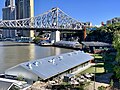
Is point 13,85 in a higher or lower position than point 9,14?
lower

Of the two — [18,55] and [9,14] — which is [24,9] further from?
[18,55]

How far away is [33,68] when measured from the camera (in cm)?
1648

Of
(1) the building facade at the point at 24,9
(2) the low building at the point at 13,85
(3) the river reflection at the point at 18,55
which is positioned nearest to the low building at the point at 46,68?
(2) the low building at the point at 13,85

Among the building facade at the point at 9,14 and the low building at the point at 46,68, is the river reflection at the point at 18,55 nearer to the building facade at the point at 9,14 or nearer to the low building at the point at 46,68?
the low building at the point at 46,68

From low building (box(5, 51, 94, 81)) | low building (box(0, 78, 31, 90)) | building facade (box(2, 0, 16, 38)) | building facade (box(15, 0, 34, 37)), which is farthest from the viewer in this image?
building facade (box(2, 0, 16, 38))

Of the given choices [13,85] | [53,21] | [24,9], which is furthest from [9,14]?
[13,85]

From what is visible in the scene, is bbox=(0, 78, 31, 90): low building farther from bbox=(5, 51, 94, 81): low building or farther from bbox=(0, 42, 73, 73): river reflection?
bbox=(0, 42, 73, 73): river reflection

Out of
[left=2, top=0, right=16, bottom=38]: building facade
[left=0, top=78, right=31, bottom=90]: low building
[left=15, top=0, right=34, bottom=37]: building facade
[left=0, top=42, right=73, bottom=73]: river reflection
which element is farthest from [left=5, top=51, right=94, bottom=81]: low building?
[left=2, top=0, right=16, bottom=38]: building facade

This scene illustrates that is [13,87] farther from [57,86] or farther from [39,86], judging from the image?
[57,86]

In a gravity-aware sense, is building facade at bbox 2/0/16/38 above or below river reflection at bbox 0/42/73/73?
above

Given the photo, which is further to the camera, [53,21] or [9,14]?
[9,14]

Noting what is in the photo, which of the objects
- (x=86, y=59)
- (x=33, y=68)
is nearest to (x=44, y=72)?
(x=33, y=68)

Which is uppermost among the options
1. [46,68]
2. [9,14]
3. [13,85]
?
[9,14]

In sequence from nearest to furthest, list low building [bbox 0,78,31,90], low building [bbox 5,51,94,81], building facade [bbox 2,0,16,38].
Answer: low building [bbox 0,78,31,90], low building [bbox 5,51,94,81], building facade [bbox 2,0,16,38]
